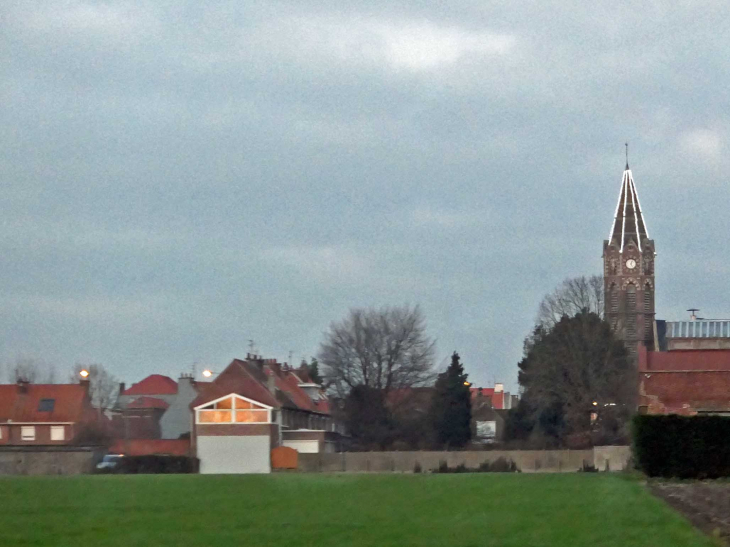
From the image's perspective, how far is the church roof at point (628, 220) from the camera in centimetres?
13575

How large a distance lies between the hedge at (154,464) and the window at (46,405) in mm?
20702

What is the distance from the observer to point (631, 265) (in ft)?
437

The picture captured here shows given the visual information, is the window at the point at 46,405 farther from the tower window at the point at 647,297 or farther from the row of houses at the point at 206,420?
the tower window at the point at 647,297

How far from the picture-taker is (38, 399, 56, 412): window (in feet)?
262

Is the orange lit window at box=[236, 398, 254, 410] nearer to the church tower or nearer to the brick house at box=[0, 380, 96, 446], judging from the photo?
the brick house at box=[0, 380, 96, 446]

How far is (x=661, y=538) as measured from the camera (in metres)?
16.9

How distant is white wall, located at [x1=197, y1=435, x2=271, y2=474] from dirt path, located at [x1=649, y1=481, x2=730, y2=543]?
43.1 m

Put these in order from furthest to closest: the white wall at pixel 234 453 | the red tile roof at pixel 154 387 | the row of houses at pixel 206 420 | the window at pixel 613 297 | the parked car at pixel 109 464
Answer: the window at pixel 613 297
the red tile roof at pixel 154 387
the row of houses at pixel 206 420
the white wall at pixel 234 453
the parked car at pixel 109 464

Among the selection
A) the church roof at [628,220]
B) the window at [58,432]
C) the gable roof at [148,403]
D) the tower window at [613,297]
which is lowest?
the window at [58,432]

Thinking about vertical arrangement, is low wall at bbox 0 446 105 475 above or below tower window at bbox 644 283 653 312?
below

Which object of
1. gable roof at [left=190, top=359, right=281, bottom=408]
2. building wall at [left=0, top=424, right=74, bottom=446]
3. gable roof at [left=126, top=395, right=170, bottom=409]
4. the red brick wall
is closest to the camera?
the red brick wall

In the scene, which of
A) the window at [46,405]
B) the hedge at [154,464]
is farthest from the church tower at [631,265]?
the hedge at [154,464]

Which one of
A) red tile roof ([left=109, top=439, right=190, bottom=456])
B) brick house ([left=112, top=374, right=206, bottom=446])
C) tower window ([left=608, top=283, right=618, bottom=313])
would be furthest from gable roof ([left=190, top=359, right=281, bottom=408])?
tower window ([left=608, top=283, right=618, bottom=313])

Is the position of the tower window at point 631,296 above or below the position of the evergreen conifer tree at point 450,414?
above
